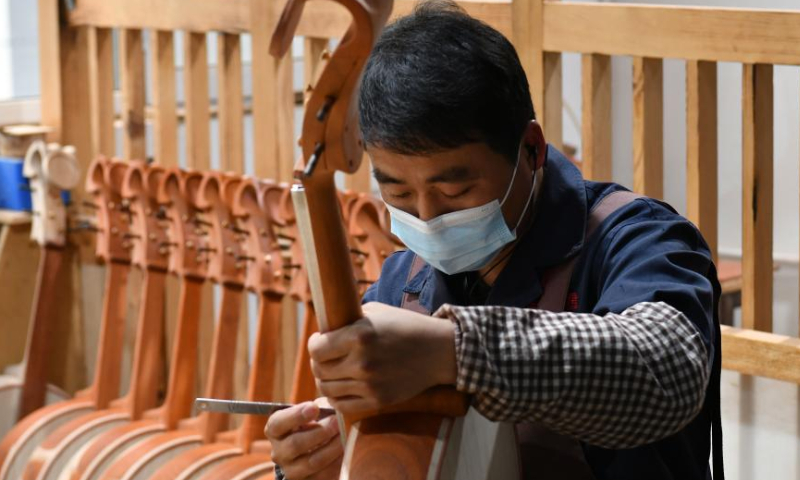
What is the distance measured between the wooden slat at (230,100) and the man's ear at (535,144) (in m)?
1.71

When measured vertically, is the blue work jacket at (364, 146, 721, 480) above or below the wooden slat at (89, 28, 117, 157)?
below

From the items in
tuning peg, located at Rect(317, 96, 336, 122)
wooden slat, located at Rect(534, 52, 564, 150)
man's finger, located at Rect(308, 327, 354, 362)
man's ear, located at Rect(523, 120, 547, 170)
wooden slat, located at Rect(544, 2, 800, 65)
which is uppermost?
wooden slat, located at Rect(544, 2, 800, 65)

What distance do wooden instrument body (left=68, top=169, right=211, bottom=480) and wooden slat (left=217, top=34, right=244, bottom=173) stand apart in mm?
169

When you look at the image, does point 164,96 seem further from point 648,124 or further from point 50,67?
point 648,124

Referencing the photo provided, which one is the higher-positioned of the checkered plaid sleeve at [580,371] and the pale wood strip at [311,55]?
the pale wood strip at [311,55]

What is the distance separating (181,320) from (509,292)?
1689mm

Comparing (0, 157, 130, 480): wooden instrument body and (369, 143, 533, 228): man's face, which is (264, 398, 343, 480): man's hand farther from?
(0, 157, 130, 480): wooden instrument body

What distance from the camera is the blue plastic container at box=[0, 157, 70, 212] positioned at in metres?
3.44

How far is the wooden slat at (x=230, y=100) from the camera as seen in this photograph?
10.2ft

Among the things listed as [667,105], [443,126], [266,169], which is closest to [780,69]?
[667,105]

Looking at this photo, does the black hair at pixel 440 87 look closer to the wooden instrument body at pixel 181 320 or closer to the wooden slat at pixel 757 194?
the wooden slat at pixel 757 194

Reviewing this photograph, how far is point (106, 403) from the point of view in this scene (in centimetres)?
321

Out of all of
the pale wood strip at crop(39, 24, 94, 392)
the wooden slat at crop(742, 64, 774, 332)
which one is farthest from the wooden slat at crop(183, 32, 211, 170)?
the wooden slat at crop(742, 64, 774, 332)

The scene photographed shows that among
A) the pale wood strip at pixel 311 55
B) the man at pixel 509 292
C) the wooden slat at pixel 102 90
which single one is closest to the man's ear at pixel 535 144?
the man at pixel 509 292
